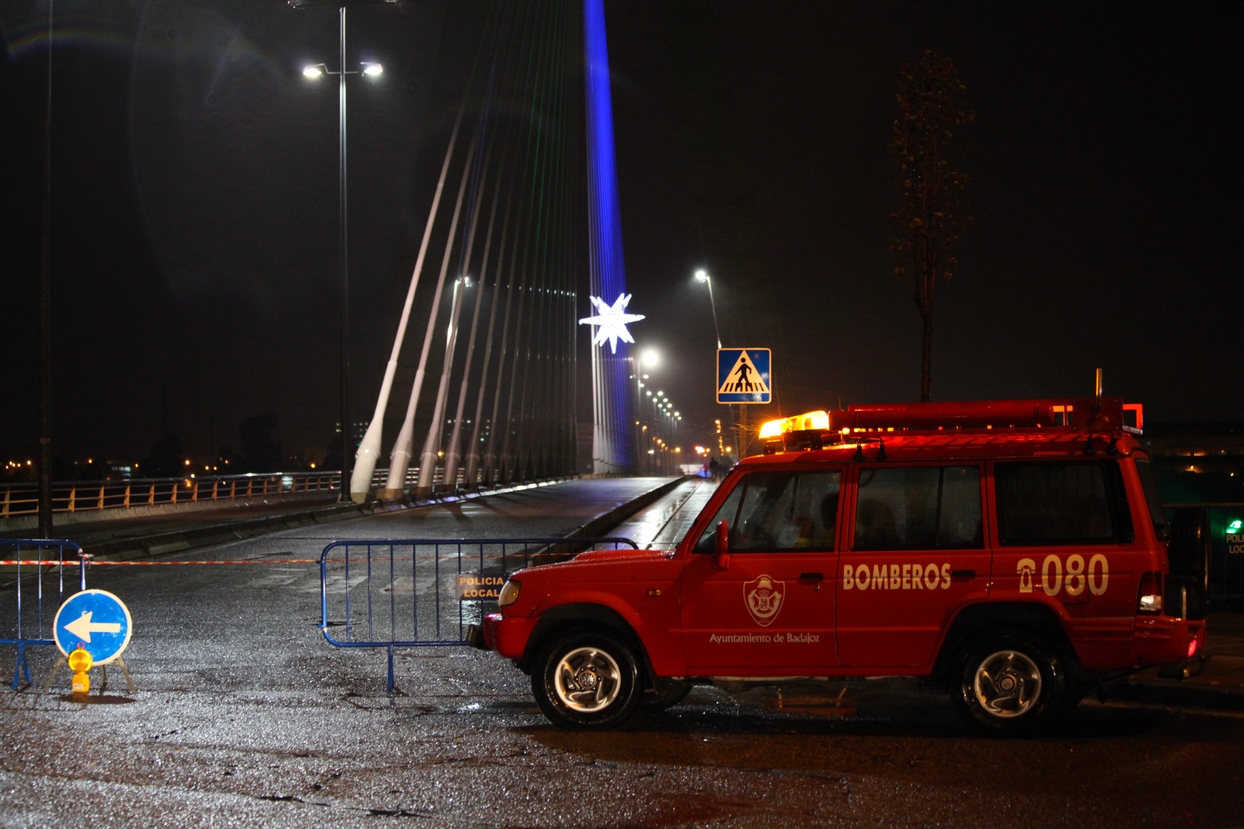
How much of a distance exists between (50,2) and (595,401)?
5628cm

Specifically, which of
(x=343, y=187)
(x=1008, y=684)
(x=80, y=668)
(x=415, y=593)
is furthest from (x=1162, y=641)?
Result: (x=343, y=187)

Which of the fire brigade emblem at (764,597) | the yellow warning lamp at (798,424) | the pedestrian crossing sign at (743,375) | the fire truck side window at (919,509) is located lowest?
the fire brigade emblem at (764,597)

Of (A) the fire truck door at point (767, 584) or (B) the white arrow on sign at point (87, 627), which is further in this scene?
(B) the white arrow on sign at point (87, 627)

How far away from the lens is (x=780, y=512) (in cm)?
714

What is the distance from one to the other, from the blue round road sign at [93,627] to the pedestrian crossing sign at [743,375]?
671cm

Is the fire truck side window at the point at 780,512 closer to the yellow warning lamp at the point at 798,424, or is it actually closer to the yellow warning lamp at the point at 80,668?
the yellow warning lamp at the point at 798,424

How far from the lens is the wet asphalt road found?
17.9 ft

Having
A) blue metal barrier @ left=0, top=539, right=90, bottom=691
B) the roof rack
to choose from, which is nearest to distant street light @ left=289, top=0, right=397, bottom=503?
blue metal barrier @ left=0, top=539, right=90, bottom=691

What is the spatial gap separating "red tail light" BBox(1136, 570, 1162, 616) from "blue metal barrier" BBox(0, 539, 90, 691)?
7035mm

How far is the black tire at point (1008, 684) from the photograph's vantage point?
6828 millimetres

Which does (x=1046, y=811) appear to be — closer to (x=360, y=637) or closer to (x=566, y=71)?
(x=360, y=637)

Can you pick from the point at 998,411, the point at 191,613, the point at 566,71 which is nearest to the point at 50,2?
the point at 191,613

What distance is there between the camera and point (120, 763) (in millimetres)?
6391

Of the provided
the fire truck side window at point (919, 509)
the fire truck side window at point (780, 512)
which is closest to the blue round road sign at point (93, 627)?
the fire truck side window at point (780, 512)
